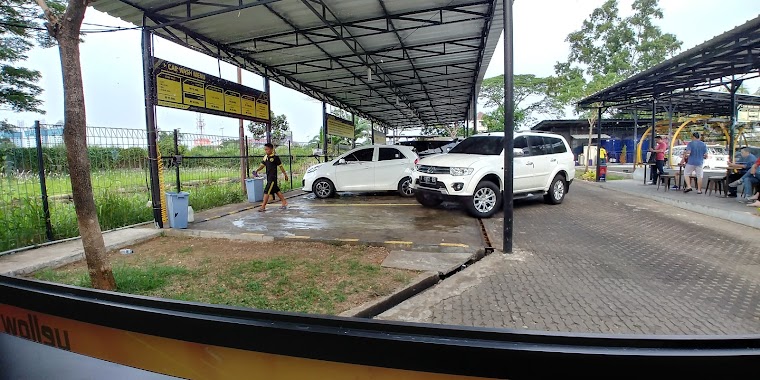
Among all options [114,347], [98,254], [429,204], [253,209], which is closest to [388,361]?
[114,347]

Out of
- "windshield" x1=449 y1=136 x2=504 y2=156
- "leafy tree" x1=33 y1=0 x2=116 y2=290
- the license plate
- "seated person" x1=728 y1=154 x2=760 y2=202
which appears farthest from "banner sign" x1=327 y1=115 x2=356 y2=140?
"seated person" x1=728 y1=154 x2=760 y2=202

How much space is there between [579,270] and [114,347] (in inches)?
188

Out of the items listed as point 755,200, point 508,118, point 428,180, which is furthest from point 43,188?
point 755,200

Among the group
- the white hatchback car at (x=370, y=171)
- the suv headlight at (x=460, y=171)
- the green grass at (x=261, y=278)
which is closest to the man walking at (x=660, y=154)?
the white hatchback car at (x=370, y=171)

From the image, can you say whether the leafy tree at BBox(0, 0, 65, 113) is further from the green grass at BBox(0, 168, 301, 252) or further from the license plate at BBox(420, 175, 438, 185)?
the license plate at BBox(420, 175, 438, 185)

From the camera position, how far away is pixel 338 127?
58.0 feet

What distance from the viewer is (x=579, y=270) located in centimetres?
456

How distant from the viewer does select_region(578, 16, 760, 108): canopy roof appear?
7.38 m

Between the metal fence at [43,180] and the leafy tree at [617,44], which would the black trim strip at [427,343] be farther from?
the leafy tree at [617,44]

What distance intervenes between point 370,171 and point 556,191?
5028mm

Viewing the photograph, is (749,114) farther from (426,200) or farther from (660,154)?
(426,200)

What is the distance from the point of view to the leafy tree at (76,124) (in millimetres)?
3477

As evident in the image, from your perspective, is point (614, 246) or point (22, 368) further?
point (614, 246)

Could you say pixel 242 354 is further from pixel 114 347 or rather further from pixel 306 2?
pixel 306 2
